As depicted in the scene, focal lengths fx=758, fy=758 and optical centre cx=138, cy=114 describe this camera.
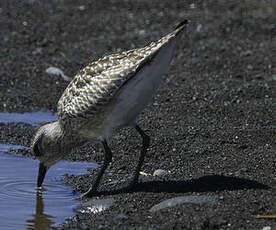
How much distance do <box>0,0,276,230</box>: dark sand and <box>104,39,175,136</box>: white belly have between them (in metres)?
0.79

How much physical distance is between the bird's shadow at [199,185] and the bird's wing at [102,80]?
0.89m

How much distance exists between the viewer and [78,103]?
7.66 metres

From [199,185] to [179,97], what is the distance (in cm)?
403

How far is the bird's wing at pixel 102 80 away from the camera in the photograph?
7297mm

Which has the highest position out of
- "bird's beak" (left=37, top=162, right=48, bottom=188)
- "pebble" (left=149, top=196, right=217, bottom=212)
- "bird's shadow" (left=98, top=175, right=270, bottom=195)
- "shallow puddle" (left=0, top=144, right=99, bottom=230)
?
"pebble" (left=149, top=196, right=217, bottom=212)

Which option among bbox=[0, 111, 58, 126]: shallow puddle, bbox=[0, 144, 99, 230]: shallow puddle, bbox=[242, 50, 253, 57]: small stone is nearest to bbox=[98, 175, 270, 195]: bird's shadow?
bbox=[0, 144, 99, 230]: shallow puddle

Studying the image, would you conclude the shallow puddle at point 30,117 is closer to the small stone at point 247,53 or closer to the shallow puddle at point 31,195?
the shallow puddle at point 31,195

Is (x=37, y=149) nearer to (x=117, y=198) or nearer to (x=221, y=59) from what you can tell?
(x=117, y=198)

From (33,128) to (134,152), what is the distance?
1781 millimetres

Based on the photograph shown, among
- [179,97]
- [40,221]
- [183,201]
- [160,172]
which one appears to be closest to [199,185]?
[183,201]

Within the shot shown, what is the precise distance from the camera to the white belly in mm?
7312

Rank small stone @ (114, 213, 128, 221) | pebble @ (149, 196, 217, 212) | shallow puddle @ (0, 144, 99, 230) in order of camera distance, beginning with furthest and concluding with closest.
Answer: shallow puddle @ (0, 144, 99, 230) → pebble @ (149, 196, 217, 212) → small stone @ (114, 213, 128, 221)

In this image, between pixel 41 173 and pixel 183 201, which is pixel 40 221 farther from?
pixel 183 201

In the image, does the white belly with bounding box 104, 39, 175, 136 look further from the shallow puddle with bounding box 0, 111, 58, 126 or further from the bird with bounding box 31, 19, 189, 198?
the shallow puddle with bounding box 0, 111, 58, 126
